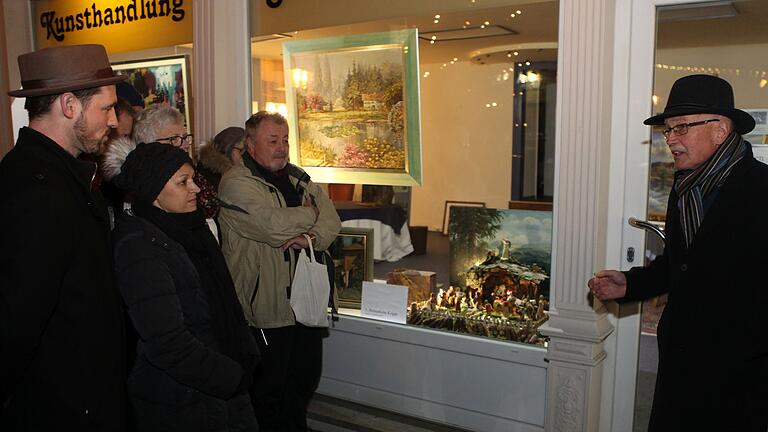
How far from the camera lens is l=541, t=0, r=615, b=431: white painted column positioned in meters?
3.03

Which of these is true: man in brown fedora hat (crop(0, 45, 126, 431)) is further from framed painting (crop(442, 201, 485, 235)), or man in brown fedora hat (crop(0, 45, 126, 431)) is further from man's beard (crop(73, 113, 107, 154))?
framed painting (crop(442, 201, 485, 235))

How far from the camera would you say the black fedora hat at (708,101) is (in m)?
2.15

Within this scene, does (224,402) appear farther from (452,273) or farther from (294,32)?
(294,32)

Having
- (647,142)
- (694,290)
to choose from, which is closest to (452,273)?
(647,142)

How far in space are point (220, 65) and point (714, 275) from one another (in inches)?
130

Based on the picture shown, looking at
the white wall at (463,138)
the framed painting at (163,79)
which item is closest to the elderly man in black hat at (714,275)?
the white wall at (463,138)

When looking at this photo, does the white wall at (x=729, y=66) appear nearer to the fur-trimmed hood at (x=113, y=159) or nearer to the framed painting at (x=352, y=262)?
the framed painting at (x=352, y=262)

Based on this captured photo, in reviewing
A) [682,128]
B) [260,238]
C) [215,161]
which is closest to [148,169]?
[260,238]

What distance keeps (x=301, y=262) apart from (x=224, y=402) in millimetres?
1081

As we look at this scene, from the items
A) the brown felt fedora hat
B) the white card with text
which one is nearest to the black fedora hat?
the brown felt fedora hat

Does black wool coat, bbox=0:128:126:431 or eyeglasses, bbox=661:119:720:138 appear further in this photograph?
eyeglasses, bbox=661:119:720:138

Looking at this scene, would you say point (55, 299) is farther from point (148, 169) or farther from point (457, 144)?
point (457, 144)

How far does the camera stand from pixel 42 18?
5539 mm

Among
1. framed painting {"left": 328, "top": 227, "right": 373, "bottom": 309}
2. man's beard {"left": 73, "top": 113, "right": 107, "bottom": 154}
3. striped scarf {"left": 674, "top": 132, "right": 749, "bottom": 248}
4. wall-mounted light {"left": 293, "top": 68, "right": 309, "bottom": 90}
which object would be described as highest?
wall-mounted light {"left": 293, "top": 68, "right": 309, "bottom": 90}
